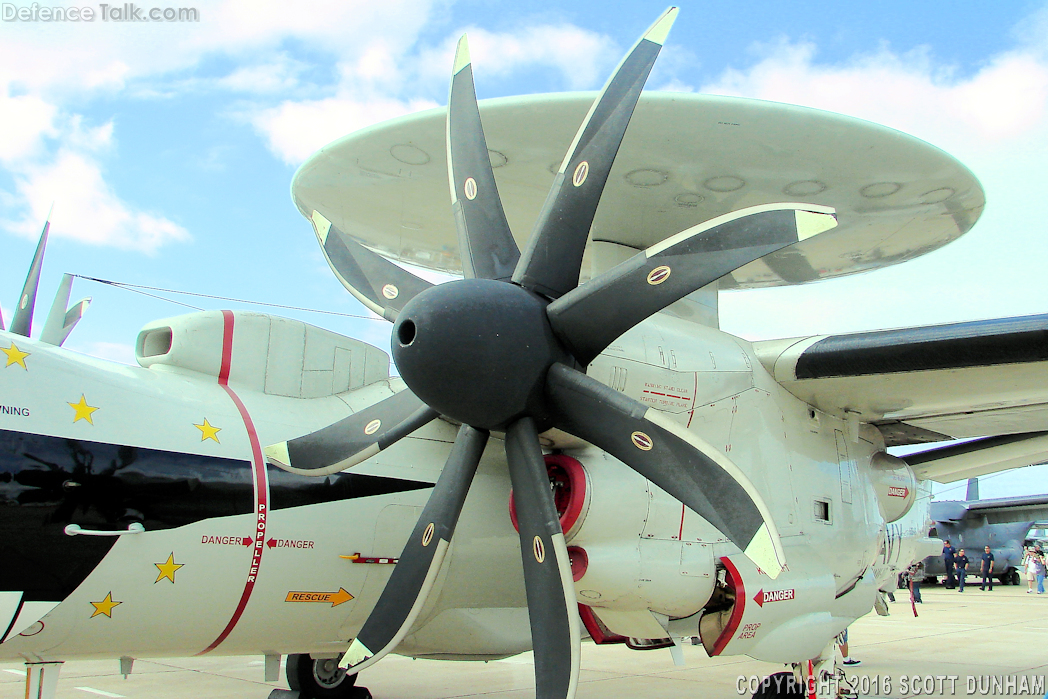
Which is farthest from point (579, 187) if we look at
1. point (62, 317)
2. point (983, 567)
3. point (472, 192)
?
point (983, 567)

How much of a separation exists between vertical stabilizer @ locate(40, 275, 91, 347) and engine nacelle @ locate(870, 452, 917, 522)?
725cm

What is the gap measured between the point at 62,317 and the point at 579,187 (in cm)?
426

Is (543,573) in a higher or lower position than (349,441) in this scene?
lower

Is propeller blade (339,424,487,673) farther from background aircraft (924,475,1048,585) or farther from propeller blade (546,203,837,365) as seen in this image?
background aircraft (924,475,1048,585)

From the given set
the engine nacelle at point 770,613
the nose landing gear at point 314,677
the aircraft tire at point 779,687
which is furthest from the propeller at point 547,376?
the aircraft tire at point 779,687

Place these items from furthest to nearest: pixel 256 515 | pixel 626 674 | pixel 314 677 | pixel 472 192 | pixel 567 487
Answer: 1. pixel 626 674
2. pixel 314 677
3. pixel 567 487
4. pixel 472 192
5. pixel 256 515

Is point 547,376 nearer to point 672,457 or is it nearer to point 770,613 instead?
point 672,457

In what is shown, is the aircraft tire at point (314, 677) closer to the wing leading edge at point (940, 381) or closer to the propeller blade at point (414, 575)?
the propeller blade at point (414, 575)

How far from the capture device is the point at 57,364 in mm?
4887

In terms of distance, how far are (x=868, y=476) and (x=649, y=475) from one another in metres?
4.19

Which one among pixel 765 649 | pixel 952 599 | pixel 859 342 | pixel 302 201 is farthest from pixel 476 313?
pixel 952 599

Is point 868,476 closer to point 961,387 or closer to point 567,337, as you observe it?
point 961,387

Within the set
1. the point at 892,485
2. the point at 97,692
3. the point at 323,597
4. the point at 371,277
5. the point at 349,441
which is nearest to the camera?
the point at 349,441

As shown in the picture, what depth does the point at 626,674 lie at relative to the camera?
10.5 meters
